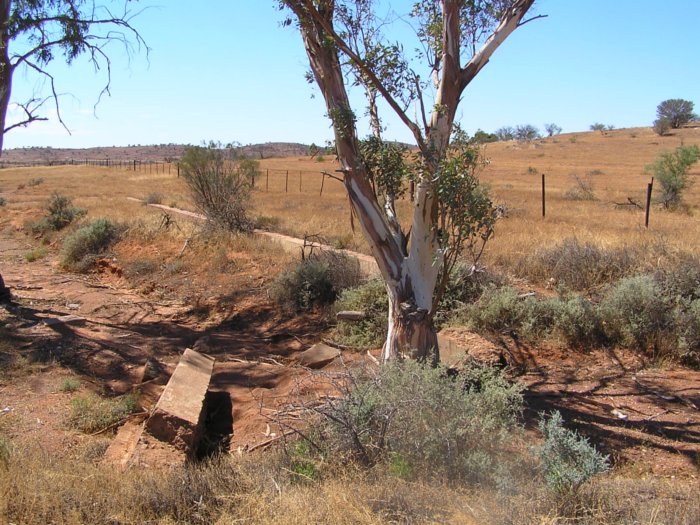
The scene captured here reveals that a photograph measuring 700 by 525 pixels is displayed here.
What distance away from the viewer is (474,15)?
21.2ft

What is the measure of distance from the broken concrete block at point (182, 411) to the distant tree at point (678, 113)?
90.3m

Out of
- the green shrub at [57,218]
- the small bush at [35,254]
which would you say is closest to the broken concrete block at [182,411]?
the small bush at [35,254]

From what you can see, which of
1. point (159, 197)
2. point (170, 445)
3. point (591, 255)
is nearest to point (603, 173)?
point (159, 197)

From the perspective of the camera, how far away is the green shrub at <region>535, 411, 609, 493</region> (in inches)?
132

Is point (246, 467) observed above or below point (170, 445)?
above

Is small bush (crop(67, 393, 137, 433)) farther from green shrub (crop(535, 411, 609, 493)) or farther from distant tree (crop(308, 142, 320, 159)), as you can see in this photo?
green shrub (crop(535, 411, 609, 493))

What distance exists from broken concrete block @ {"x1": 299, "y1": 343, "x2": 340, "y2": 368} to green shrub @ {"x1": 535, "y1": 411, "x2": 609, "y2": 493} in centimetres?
434

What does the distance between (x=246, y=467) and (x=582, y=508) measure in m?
2.15

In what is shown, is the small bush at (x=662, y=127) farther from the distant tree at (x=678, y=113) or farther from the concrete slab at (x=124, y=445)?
the concrete slab at (x=124, y=445)

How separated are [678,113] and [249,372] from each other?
9180 centimetres

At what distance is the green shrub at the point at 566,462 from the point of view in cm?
336

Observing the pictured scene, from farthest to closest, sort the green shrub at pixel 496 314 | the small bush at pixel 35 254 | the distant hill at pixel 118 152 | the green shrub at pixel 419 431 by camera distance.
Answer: the distant hill at pixel 118 152, the small bush at pixel 35 254, the green shrub at pixel 496 314, the green shrub at pixel 419 431

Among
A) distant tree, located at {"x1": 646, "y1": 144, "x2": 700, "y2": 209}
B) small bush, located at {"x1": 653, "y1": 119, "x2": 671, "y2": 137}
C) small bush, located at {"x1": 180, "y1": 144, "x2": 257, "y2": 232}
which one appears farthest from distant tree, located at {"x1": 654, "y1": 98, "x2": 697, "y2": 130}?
small bush, located at {"x1": 180, "y1": 144, "x2": 257, "y2": 232}

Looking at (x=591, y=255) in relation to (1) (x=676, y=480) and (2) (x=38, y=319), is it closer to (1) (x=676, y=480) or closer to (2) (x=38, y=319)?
(1) (x=676, y=480)
